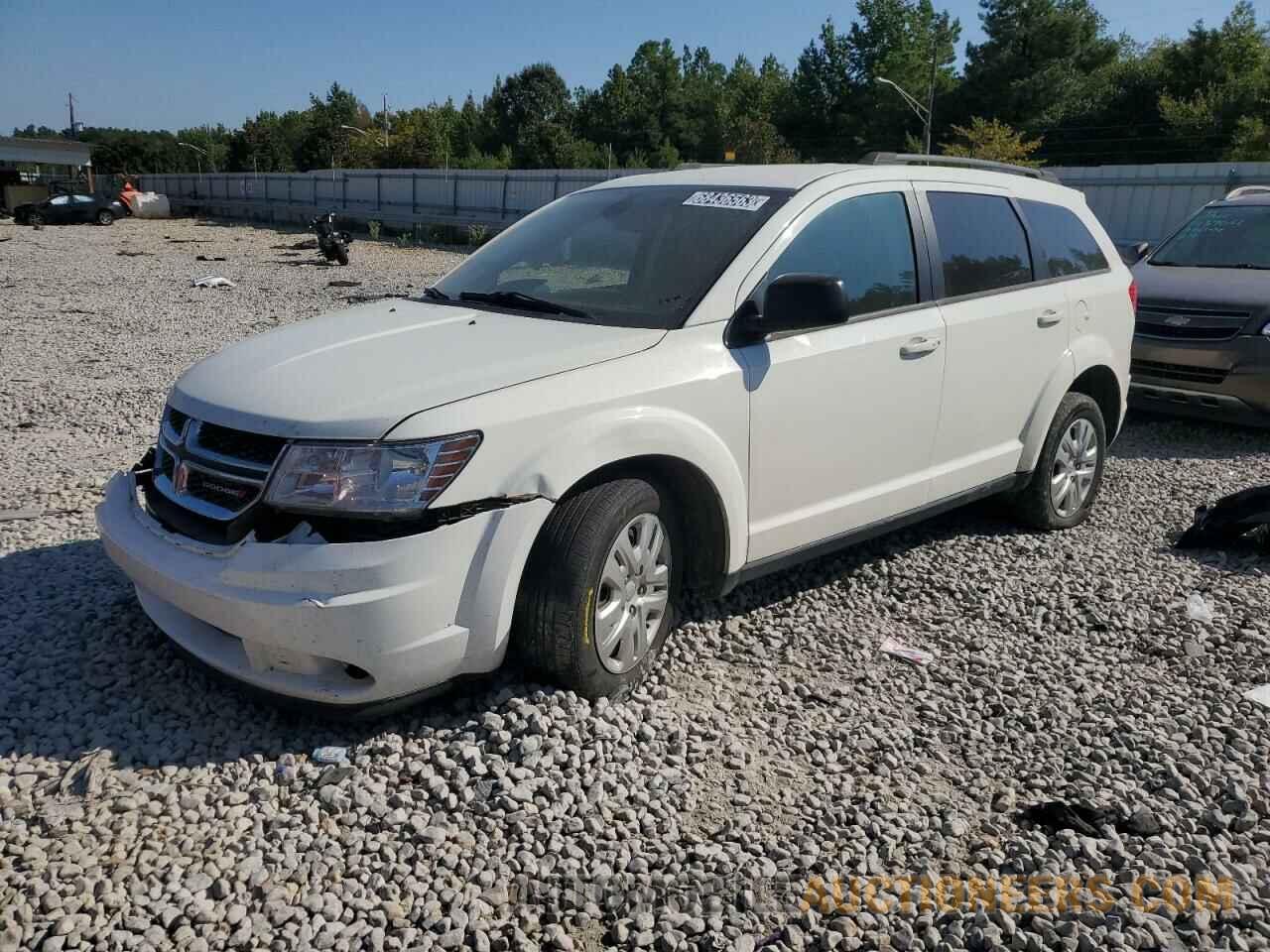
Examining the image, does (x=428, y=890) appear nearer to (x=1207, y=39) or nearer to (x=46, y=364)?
(x=46, y=364)

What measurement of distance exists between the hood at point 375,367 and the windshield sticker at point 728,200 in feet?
2.70

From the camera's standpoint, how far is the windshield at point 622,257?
3947 millimetres

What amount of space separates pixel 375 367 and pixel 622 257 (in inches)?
50.6

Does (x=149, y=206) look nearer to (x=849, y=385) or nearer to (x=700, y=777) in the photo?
(x=849, y=385)

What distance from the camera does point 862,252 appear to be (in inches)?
172

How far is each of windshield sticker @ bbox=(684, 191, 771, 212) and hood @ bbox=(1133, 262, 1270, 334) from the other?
5.37 metres

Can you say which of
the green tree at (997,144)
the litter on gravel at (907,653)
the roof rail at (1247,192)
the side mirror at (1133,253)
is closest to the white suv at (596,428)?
the litter on gravel at (907,653)

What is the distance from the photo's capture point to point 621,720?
353 cm

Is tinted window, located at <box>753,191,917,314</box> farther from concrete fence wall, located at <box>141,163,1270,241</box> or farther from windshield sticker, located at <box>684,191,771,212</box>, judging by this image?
concrete fence wall, located at <box>141,163,1270,241</box>

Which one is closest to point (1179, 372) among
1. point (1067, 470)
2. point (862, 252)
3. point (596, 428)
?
point (1067, 470)

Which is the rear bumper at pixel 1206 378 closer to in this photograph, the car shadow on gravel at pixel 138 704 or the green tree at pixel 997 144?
the car shadow on gravel at pixel 138 704

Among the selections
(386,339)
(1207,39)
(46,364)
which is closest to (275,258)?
(46,364)

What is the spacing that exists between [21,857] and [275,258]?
23.6 meters

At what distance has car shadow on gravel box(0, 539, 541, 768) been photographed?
3.38 m
